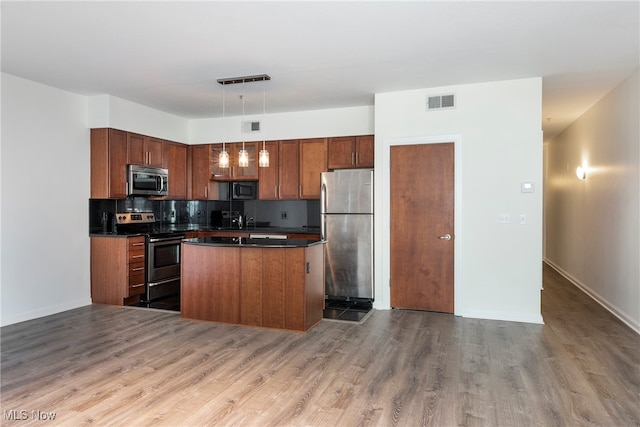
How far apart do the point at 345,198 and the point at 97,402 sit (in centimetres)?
352

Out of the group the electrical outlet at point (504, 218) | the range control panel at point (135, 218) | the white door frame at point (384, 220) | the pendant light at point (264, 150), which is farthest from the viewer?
the range control panel at point (135, 218)

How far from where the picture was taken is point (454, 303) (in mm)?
4875

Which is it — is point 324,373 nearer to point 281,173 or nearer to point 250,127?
point 281,173

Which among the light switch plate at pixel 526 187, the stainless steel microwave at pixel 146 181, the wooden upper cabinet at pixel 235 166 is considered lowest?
the light switch plate at pixel 526 187

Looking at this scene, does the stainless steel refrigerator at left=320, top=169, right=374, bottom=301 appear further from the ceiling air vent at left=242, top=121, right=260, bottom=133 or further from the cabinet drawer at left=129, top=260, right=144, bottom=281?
the cabinet drawer at left=129, top=260, right=144, bottom=281

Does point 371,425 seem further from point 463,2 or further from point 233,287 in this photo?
point 463,2

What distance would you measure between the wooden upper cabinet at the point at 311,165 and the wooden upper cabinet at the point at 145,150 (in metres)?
2.04

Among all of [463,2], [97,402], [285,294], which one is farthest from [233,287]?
[463,2]

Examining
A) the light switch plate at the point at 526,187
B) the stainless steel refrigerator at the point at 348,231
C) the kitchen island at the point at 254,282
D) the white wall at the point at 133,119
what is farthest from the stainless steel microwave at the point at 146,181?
the light switch plate at the point at 526,187

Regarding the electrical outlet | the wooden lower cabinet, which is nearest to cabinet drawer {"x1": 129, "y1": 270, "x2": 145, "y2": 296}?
the wooden lower cabinet

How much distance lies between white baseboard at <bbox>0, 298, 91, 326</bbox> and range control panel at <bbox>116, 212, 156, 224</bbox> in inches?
43.1

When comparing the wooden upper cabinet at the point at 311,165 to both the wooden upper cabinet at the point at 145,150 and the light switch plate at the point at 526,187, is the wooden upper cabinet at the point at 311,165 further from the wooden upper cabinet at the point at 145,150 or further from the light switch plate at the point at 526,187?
the light switch plate at the point at 526,187

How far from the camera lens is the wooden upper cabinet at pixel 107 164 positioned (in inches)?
213

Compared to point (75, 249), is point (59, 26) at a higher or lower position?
higher
